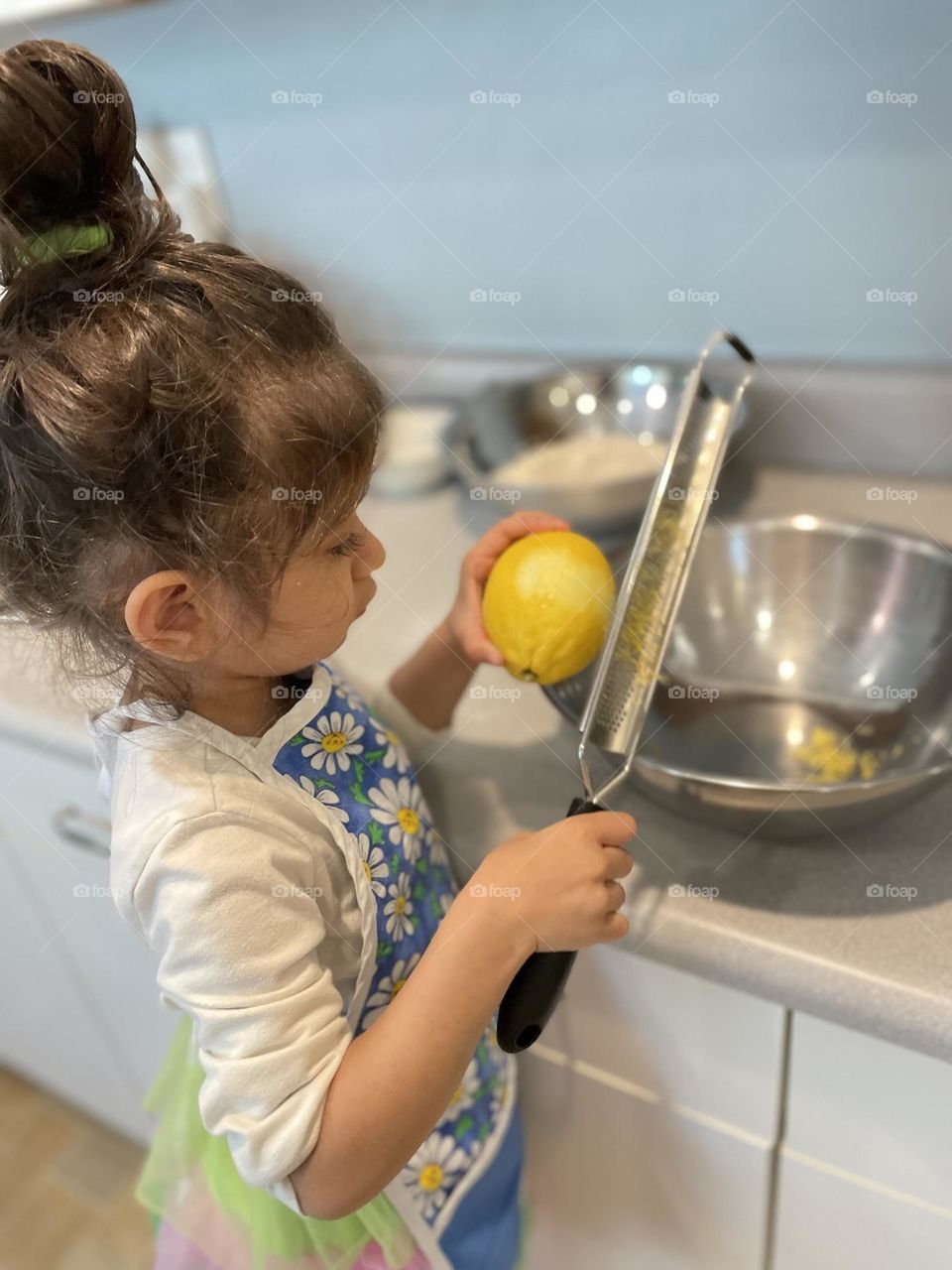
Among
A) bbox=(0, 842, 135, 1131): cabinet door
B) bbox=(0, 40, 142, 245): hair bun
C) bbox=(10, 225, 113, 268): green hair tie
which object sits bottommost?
Result: bbox=(0, 842, 135, 1131): cabinet door

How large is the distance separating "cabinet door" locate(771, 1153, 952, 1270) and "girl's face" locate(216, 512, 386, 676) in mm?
439

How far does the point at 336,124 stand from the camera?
1000 mm

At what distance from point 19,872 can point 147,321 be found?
0.71 metres

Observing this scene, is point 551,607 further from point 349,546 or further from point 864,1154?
point 864,1154

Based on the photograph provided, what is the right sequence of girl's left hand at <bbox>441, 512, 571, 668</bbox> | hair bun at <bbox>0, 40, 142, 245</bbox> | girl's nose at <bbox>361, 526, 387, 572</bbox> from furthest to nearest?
girl's left hand at <bbox>441, 512, 571, 668</bbox>
girl's nose at <bbox>361, 526, 387, 572</bbox>
hair bun at <bbox>0, 40, 142, 245</bbox>

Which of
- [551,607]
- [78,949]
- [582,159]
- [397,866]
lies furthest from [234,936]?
[582,159]

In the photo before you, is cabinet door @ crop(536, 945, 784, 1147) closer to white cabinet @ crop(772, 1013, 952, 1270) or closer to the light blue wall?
white cabinet @ crop(772, 1013, 952, 1270)

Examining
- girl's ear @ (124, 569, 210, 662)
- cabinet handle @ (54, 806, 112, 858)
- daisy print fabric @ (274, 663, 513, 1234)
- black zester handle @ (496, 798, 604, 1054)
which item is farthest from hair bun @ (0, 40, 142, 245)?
cabinet handle @ (54, 806, 112, 858)

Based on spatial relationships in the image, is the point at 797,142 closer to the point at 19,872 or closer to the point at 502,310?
the point at 502,310

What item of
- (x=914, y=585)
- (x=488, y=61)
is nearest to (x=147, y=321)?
(x=914, y=585)

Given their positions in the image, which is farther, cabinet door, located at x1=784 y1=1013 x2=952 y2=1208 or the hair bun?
cabinet door, located at x1=784 y1=1013 x2=952 y2=1208

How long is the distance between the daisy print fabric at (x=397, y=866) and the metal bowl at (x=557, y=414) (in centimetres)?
40

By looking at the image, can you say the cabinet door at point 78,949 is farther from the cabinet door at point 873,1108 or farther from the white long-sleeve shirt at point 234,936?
the cabinet door at point 873,1108

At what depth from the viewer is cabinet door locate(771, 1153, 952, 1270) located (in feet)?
1.82
